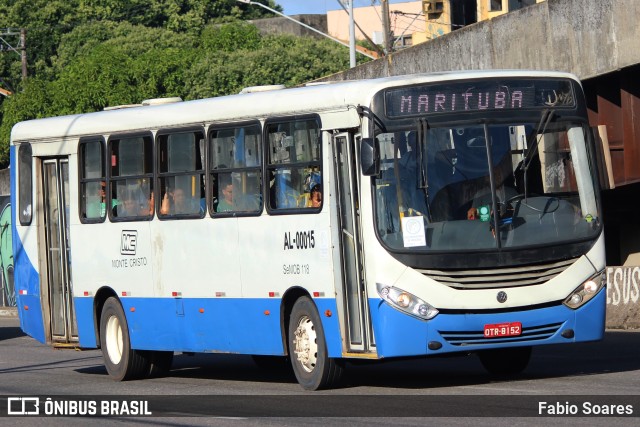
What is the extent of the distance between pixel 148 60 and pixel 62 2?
82.8 ft

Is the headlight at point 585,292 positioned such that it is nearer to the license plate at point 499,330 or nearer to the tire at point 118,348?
the license plate at point 499,330

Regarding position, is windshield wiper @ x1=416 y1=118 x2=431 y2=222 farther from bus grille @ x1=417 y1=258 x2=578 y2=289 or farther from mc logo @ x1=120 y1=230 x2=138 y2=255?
mc logo @ x1=120 y1=230 x2=138 y2=255

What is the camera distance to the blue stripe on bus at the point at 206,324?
1529 cm

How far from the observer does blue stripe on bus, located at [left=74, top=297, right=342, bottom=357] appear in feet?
50.2

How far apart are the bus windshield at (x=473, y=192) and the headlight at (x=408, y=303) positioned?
15.8 inches

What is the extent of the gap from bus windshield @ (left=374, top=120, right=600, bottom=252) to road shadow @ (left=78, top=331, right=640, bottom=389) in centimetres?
154

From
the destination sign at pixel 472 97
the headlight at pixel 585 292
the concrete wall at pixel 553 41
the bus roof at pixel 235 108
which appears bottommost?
the headlight at pixel 585 292

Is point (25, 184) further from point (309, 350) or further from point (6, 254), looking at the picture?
point (6, 254)

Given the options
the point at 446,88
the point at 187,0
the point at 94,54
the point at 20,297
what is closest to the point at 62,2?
the point at 187,0

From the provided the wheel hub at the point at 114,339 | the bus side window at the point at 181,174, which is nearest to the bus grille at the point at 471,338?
the bus side window at the point at 181,174

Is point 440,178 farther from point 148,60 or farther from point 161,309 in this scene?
point 148,60

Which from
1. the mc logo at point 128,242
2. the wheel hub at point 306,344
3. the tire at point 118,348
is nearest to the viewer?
the wheel hub at point 306,344

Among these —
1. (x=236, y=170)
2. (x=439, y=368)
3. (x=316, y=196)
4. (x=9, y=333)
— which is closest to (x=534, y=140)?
(x=316, y=196)

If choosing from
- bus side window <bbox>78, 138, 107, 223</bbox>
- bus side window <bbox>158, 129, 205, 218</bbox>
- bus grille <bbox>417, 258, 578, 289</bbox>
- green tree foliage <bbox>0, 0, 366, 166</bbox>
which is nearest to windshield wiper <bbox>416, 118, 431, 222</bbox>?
bus grille <bbox>417, 258, 578, 289</bbox>
